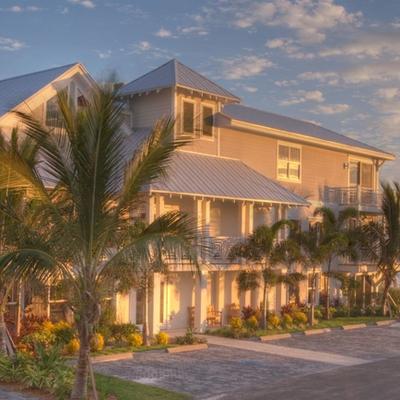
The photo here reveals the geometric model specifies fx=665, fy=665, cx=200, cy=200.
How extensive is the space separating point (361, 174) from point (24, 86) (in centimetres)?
1942

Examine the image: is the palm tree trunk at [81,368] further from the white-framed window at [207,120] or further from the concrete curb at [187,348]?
the white-framed window at [207,120]

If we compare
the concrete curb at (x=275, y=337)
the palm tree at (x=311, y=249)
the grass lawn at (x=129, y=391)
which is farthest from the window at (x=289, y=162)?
the grass lawn at (x=129, y=391)

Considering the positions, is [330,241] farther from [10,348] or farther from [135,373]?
[10,348]

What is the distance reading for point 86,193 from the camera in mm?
11336

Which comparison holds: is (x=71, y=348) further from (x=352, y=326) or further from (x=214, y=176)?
(x=352, y=326)

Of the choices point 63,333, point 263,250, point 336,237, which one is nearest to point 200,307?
point 263,250

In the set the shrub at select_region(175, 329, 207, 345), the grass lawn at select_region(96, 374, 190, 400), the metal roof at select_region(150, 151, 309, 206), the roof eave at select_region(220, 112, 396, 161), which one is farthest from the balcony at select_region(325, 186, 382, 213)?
the grass lawn at select_region(96, 374, 190, 400)

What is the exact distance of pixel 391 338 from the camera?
23750mm

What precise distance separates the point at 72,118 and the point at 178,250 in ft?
9.42

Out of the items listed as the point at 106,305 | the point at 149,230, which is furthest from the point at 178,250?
the point at 106,305

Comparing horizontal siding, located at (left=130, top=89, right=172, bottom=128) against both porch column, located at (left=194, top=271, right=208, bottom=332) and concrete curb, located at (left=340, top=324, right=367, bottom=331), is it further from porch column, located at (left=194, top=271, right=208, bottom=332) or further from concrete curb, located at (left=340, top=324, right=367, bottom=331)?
concrete curb, located at (left=340, top=324, right=367, bottom=331)

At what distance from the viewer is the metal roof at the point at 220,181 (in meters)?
22.9

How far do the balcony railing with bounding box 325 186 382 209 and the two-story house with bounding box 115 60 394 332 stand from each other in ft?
0.78

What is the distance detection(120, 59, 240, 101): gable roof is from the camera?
2508cm
